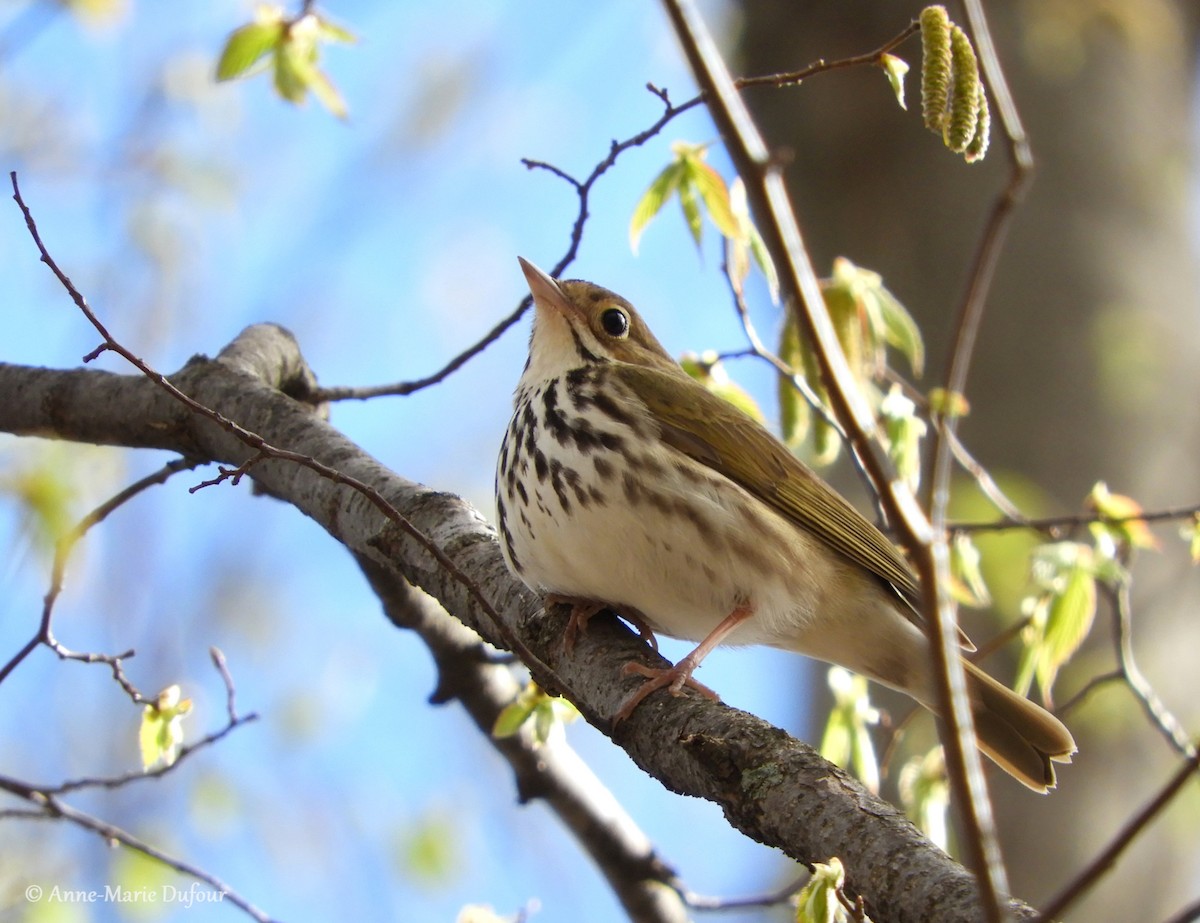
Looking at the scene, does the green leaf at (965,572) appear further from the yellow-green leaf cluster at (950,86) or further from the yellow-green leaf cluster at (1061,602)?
the yellow-green leaf cluster at (950,86)

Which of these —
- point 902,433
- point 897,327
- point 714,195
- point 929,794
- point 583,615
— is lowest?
point 929,794

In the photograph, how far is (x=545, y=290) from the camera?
12.9 ft

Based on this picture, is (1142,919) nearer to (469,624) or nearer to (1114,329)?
(1114,329)

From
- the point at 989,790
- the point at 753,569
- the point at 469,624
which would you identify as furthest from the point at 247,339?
the point at 989,790

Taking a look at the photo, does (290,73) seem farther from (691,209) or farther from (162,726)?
(162,726)

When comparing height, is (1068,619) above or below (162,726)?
below

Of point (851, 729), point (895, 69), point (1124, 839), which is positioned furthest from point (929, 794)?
point (1124, 839)

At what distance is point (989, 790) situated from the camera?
5.31m

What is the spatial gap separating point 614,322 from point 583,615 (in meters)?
1.36

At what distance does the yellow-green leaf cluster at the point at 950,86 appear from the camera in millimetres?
2160

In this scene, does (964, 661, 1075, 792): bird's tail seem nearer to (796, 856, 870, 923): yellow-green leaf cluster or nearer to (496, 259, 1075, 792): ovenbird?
(496, 259, 1075, 792): ovenbird

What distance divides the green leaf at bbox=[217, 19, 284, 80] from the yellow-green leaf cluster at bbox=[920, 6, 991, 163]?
224cm

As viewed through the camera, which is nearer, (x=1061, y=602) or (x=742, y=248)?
(x=742, y=248)

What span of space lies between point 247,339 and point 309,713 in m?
5.64
